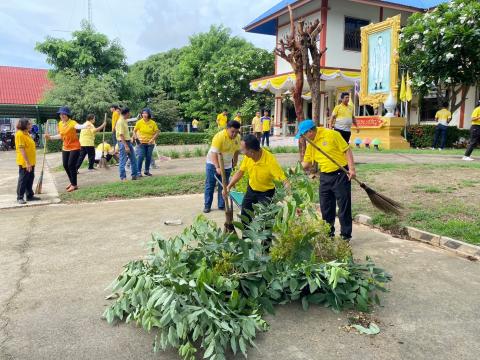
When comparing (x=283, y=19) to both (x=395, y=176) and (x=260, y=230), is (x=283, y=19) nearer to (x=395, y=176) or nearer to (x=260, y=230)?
(x=395, y=176)

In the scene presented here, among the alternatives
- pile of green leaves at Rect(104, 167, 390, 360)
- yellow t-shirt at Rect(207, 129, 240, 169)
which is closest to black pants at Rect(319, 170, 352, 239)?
pile of green leaves at Rect(104, 167, 390, 360)

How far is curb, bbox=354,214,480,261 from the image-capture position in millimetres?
4365

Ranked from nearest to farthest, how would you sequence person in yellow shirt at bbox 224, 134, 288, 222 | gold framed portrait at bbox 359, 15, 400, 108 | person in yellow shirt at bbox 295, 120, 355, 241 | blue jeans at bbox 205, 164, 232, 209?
person in yellow shirt at bbox 224, 134, 288, 222 < person in yellow shirt at bbox 295, 120, 355, 241 < blue jeans at bbox 205, 164, 232, 209 < gold framed portrait at bbox 359, 15, 400, 108

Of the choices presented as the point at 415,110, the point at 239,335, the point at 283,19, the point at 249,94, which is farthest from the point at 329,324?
the point at 249,94

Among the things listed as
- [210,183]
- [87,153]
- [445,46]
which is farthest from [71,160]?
[445,46]

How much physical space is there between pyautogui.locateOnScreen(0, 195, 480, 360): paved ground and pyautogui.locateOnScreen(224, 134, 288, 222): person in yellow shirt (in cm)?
128

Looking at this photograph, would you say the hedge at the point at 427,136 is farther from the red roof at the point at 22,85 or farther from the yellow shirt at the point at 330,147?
the red roof at the point at 22,85

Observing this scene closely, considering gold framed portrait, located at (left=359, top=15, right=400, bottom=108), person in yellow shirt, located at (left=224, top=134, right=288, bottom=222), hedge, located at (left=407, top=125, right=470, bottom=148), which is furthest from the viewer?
hedge, located at (left=407, top=125, right=470, bottom=148)

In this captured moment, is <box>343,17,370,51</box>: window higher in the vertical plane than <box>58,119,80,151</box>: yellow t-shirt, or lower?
higher

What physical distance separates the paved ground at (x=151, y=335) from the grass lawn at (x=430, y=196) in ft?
1.59

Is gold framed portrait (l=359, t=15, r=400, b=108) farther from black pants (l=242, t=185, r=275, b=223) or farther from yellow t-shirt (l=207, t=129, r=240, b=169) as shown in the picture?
black pants (l=242, t=185, r=275, b=223)

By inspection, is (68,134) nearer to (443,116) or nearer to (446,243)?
(446,243)

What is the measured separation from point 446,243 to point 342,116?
4.35m

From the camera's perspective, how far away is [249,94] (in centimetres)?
2866
